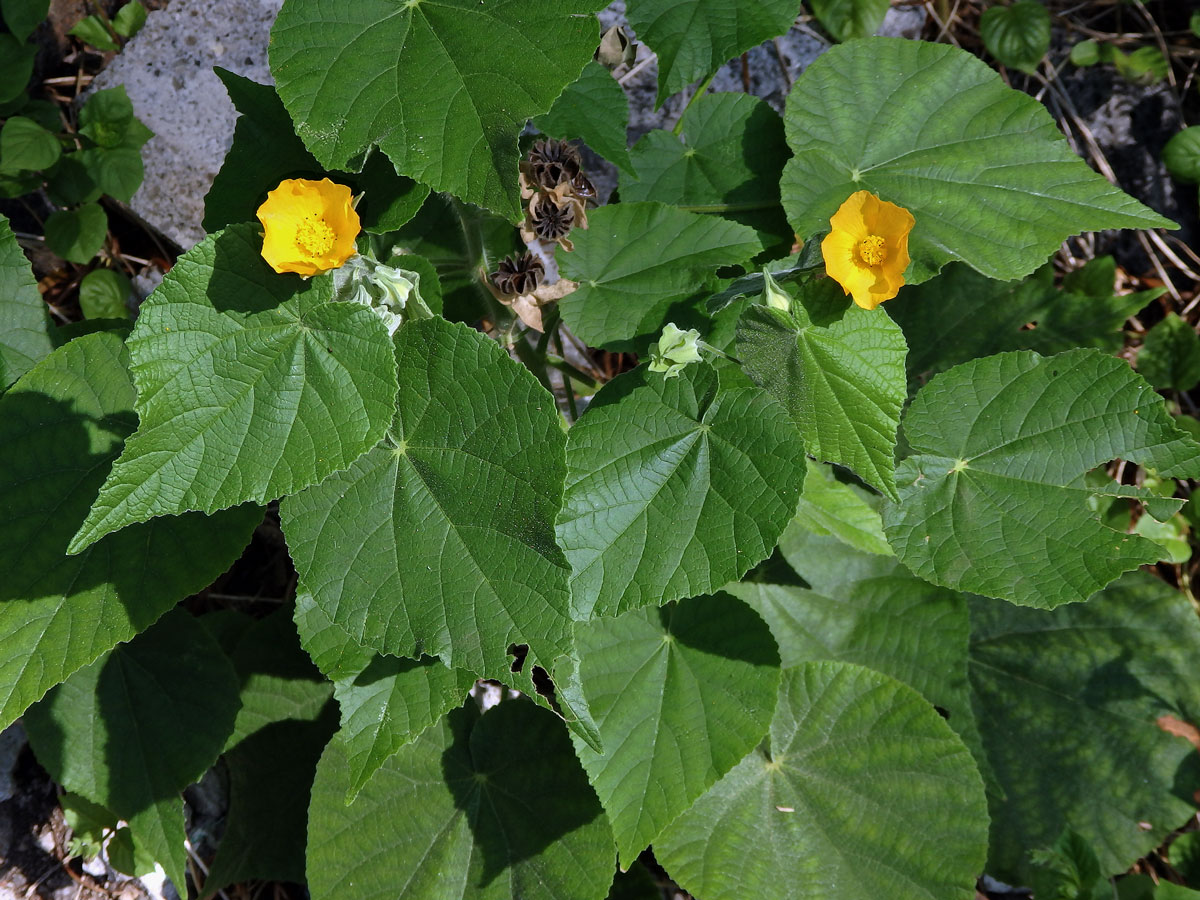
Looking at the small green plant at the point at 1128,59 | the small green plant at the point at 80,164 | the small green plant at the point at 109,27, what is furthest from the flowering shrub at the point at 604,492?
the small green plant at the point at 109,27

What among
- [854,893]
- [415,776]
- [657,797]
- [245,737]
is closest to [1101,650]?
[854,893]

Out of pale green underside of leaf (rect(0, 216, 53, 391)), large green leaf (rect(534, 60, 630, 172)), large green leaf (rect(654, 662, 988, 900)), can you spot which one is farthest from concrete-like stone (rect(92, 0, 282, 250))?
large green leaf (rect(654, 662, 988, 900))

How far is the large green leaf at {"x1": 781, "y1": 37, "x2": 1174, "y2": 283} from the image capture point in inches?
73.7

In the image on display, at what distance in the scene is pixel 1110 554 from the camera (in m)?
1.73

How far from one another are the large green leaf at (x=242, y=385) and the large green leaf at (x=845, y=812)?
47.6 inches

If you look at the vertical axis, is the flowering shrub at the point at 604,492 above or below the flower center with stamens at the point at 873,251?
below

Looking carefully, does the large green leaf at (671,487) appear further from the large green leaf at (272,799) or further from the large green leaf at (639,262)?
the large green leaf at (272,799)

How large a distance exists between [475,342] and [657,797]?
3.13 ft

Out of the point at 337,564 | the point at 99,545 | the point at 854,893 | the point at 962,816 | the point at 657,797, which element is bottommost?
the point at 854,893

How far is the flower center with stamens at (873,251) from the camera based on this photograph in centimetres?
151

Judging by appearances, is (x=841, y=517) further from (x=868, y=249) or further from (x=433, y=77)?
(x=433, y=77)

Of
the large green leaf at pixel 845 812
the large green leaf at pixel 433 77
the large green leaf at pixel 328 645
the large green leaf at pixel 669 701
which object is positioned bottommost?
the large green leaf at pixel 845 812

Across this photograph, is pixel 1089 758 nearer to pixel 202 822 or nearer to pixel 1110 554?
pixel 1110 554

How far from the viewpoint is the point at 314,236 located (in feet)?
4.50
